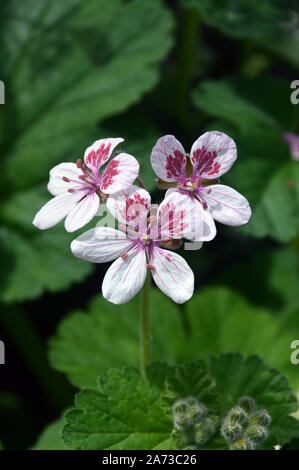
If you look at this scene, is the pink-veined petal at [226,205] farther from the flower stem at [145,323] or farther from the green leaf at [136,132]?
the green leaf at [136,132]

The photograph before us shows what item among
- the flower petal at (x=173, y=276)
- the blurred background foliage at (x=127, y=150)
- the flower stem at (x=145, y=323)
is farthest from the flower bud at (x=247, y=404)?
the blurred background foliage at (x=127, y=150)

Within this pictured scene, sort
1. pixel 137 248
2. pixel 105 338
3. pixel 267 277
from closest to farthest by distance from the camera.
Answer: pixel 137 248 → pixel 105 338 → pixel 267 277

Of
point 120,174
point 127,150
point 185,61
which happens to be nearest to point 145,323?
point 120,174

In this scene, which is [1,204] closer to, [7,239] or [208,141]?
[7,239]

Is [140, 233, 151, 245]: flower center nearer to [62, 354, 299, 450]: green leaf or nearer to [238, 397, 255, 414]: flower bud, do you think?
[62, 354, 299, 450]: green leaf

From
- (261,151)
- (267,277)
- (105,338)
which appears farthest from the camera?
(267,277)

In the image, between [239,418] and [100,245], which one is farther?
[239,418]

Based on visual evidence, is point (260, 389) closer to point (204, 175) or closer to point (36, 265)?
point (204, 175)

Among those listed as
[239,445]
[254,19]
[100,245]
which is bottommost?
[239,445]
